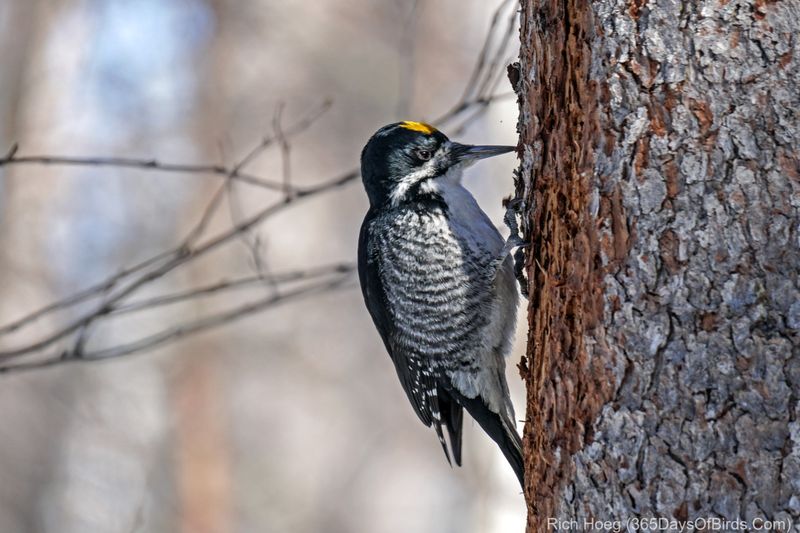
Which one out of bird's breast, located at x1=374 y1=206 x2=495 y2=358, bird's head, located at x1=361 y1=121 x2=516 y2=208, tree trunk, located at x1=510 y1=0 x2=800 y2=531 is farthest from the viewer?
bird's head, located at x1=361 y1=121 x2=516 y2=208

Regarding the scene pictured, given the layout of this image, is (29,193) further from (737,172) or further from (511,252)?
(737,172)

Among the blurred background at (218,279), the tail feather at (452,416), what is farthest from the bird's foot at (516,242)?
the blurred background at (218,279)

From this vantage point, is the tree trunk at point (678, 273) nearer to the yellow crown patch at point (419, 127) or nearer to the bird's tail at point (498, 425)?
the bird's tail at point (498, 425)

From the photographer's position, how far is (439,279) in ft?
12.4

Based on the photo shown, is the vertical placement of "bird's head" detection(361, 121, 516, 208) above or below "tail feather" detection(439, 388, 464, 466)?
above

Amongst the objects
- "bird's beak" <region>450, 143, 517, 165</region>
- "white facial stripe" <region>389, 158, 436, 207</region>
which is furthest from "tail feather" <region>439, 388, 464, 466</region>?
"bird's beak" <region>450, 143, 517, 165</region>

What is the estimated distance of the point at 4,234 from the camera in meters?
9.67

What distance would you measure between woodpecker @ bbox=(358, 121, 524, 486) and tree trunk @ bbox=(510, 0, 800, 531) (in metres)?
1.31

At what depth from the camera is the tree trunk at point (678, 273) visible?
1973 millimetres

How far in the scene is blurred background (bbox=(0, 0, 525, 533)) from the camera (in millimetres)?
9727

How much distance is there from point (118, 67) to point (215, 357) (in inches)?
152

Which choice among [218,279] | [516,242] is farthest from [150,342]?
[218,279]

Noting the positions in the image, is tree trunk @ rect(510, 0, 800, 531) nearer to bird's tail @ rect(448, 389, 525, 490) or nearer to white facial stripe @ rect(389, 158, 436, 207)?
bird's tail @ rect(448, 389, 525, 490)

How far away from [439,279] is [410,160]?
549 mm
